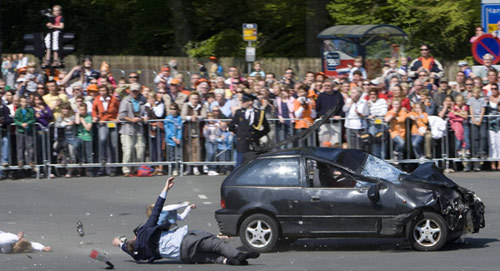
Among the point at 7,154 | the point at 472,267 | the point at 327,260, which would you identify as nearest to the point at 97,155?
the point at 7,154

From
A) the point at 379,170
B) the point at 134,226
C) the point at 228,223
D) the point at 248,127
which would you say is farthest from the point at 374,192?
the point at 248,127

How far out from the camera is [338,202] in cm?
1469

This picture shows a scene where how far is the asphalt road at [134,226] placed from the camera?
45.3ft

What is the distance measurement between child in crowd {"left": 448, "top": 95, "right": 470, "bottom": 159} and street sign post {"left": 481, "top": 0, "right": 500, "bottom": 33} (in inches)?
97.1

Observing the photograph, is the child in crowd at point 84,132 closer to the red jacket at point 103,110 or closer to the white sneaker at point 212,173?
the red jacket at point 103,110

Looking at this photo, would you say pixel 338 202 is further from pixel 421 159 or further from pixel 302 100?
pixel 302 100

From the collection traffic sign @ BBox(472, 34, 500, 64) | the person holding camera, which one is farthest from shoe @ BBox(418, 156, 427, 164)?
the person holding camera

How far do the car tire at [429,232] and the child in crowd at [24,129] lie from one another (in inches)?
390

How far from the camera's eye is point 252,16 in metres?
40.9

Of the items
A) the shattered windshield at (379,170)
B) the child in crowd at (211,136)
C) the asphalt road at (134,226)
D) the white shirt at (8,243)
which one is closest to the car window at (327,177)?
the shattered windshield at (379,170)

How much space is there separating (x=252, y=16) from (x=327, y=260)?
27.4 meters

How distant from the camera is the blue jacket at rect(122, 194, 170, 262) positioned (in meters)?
13.8

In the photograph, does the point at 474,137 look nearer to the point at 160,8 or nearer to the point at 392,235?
the point at 392,235

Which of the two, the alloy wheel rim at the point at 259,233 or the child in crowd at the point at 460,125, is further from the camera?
the child in crowd at the point at 460,125
